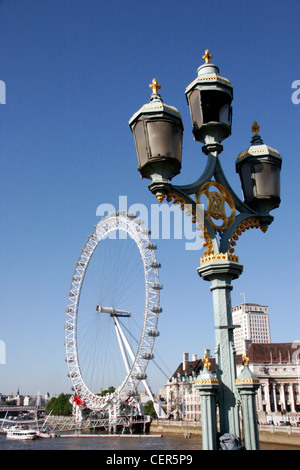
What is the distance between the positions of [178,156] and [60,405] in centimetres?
8839

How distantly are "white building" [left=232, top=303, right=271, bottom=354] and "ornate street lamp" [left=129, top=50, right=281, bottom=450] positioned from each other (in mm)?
131101

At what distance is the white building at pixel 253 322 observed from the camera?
134m

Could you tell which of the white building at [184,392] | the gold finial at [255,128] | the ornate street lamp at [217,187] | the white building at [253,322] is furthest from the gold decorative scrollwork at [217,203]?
the white building at [253,322]

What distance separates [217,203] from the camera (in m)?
5.62

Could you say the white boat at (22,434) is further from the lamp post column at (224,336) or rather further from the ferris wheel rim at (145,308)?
the lamp post column at (224,336)

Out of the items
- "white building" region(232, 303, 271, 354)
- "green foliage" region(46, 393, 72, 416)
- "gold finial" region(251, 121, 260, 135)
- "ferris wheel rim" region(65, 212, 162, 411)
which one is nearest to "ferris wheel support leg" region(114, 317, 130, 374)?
"ferris wheel rim" region(65, 212, 162, 411)

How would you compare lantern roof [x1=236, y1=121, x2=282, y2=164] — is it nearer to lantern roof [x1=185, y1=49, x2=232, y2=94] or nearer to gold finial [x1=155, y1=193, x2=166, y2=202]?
lantern roof [x1=185, y1=49, x2=232, y2=94]

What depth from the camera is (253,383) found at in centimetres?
457

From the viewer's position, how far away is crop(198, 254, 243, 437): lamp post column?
4.68 metres

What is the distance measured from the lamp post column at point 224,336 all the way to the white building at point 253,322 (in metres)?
132

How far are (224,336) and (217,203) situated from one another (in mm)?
1700

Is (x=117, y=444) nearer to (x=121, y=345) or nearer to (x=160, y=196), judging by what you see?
(x=121, y=345)

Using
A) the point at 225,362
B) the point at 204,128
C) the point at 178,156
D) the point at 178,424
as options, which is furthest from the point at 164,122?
the point at 178,424
